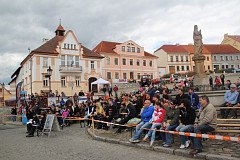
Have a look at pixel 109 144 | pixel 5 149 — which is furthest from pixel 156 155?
pixel 5 149

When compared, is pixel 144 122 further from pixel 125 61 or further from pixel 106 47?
pixel 125 61

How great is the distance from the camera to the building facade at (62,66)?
42906mm

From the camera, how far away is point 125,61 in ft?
187

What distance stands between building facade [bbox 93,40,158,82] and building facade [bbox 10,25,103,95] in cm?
471

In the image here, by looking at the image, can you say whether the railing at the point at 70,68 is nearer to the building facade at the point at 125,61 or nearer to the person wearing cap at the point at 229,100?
the building facade at the point at 125,61

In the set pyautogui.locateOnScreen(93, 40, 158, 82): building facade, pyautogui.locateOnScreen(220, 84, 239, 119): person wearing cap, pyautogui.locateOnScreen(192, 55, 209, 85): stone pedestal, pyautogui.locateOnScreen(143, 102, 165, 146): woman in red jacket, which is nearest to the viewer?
pyautogui.locateOnScreen(143, 102, 165, 146): woman in red jacket

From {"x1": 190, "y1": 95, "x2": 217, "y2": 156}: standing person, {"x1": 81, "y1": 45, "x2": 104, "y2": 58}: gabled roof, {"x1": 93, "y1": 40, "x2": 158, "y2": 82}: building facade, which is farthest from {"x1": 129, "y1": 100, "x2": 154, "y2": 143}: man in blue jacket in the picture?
{"x1": 93, "y1": 40, "x2": 158, "y2": 82}: building facade

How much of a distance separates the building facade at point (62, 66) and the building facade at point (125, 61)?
4713 mm

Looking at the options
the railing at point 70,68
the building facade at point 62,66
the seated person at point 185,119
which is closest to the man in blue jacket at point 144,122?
the seated person at point 185,119

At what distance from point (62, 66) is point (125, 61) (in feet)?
55.4

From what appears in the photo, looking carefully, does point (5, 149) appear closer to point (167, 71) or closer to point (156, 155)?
point (156, 155)

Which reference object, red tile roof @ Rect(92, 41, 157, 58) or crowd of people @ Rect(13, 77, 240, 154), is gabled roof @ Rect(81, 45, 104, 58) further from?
crowd of people @ Rect(13, 77, 240, 154)

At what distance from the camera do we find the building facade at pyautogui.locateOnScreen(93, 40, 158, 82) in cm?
5425

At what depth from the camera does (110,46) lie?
57656 millimetres
